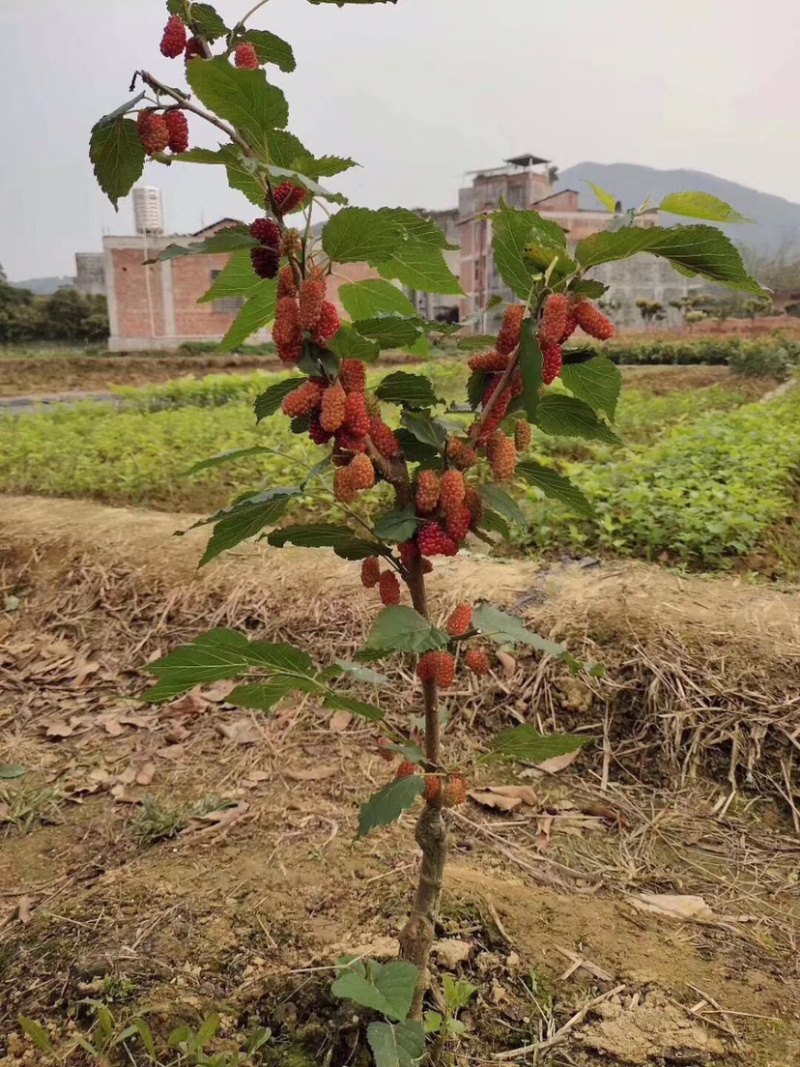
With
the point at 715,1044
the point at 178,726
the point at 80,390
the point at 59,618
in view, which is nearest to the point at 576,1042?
the point at 715,1044

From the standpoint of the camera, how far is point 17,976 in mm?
1436

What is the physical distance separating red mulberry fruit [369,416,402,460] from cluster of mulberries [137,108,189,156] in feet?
1.33

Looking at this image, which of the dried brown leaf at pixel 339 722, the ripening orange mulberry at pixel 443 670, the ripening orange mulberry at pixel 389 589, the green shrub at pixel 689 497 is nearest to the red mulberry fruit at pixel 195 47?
the ripening orange mulberry at pixel 389 589

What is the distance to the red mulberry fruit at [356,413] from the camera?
875 millimetres

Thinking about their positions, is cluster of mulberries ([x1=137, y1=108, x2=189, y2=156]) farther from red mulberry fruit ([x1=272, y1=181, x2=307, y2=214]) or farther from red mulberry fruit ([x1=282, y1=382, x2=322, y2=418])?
red mulberry fruit ([x1=282, y1=382, x2=322, y2=418])

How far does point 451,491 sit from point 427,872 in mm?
624

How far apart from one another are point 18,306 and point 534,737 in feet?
98.5

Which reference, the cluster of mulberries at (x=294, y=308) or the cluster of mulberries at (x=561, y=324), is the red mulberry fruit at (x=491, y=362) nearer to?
the cluster of mulberries at (x=561, y=324)

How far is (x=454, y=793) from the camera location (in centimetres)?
108

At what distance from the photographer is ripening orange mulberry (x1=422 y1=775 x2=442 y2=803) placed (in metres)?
1.11

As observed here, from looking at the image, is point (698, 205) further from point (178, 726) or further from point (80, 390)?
point (80, 390)

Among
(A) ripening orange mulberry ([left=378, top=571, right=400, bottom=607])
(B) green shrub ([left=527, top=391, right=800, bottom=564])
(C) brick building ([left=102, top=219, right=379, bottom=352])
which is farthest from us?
(C) brick building ([left=102, top=219, right=379, bottom=352])

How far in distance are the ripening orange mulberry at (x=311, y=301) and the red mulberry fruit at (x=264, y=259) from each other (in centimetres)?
5

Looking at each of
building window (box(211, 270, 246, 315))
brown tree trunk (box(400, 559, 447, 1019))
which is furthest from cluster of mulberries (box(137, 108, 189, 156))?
brown tree trunk (box(400, 559, 447, 1019))
